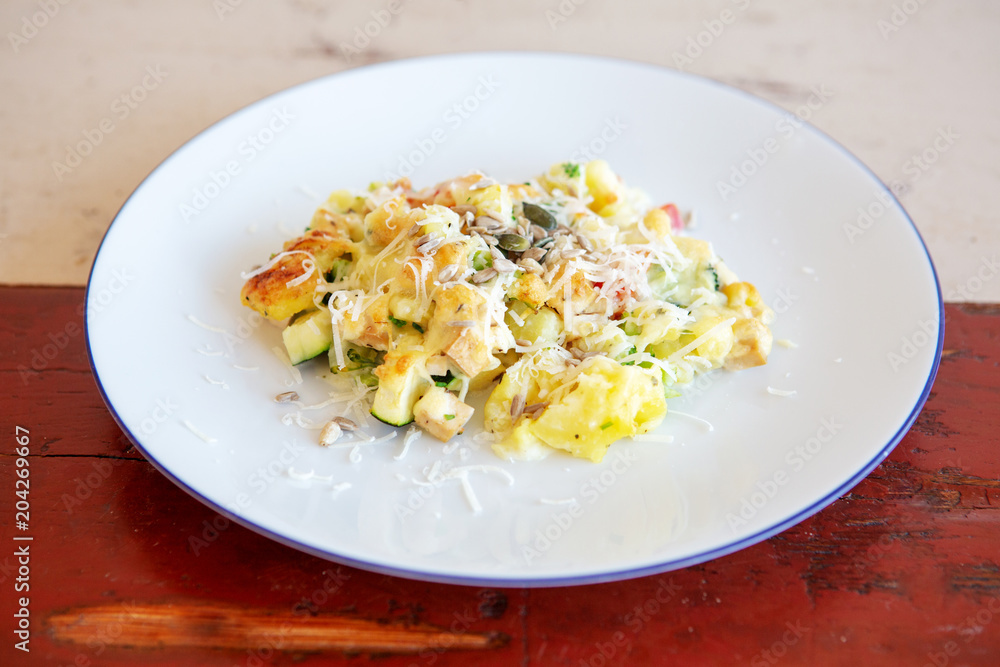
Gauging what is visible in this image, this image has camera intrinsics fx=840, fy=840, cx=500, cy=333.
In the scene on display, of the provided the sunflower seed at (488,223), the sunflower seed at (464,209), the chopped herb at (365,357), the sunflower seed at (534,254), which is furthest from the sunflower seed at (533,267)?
the chopped herb at (365,357)

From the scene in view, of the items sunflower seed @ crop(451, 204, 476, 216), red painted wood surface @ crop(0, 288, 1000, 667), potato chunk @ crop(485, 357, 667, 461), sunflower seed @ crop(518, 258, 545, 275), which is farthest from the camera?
sunflower seed @ crop(451, 204, 476, 216)

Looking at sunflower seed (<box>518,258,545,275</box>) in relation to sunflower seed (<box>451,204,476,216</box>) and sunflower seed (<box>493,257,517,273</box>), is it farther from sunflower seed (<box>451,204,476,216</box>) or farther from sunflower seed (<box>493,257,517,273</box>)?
sunflower seed (<box>451,204,476,216</box>)

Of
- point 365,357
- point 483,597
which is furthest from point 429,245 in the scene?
point 483,597

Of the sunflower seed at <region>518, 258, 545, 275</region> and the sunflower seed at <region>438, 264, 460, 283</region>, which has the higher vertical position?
the sunflower seed at <region>438, 264, 460, 283</region>

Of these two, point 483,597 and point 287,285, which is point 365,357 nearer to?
point 287,285

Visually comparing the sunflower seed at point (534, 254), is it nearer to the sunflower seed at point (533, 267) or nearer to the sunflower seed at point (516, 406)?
the sunflower seed at point (533, 267)

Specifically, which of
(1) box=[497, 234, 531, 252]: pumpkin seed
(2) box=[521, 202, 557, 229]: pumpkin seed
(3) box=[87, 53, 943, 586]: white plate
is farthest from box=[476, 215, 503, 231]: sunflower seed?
(3) box=[87, 53, 943, 586]: white plate

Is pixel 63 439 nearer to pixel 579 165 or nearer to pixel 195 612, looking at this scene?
pixel 195 612
